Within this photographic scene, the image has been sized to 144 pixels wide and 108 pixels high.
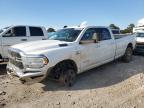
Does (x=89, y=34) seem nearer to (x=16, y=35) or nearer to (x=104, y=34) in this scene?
(x=104, y=34)

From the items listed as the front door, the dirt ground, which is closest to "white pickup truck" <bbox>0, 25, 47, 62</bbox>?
the dirt ground

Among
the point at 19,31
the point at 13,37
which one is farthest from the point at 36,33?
the point at 13,37

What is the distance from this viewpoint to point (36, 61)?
4906mm

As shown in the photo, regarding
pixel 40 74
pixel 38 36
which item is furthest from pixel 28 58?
pixel 38 36

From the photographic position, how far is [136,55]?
1146 centimetres

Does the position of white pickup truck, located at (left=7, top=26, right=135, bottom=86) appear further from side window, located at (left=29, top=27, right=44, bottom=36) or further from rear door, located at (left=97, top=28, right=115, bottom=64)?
side window, located at (left=29, top=27, right=44, bottom=36)

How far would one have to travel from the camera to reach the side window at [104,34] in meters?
7.01

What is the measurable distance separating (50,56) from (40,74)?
0.53 m

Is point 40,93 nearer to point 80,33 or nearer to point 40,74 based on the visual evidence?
point 40,74

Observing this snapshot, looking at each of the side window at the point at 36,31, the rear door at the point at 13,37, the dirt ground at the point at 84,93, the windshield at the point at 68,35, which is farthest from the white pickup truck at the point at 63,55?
the side window at the point at 36,31

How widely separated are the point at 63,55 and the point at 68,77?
743 mm

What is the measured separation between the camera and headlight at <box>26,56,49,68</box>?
489 cm

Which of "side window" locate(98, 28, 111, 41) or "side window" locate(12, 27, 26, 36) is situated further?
"side window" locate(12, 27, 26, 36)

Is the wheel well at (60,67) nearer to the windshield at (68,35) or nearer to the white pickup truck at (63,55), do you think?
the white pickup truck at (63,55)
